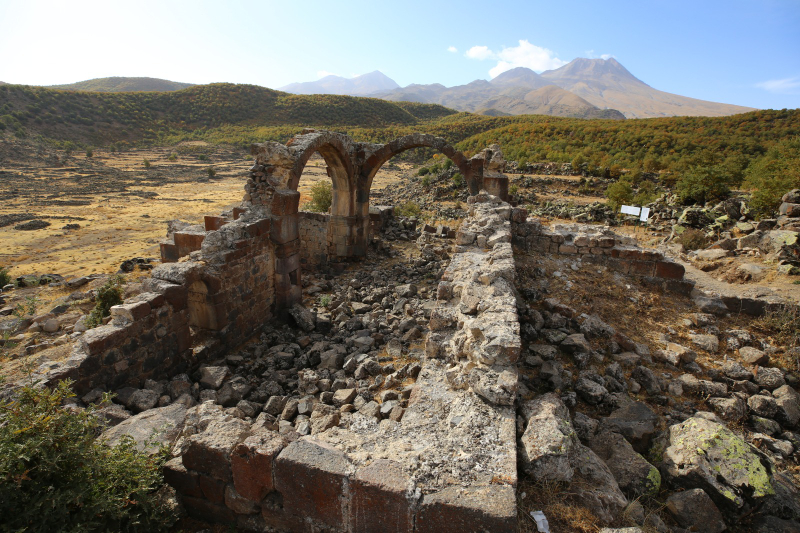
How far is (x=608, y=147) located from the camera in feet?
101

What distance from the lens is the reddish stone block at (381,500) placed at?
8.73 ft

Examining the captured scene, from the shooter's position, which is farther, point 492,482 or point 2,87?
point 2,87

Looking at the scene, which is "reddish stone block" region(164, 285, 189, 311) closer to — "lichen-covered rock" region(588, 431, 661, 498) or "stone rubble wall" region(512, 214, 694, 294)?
"lichen-covered rock" region(588, 431, 661, 498)

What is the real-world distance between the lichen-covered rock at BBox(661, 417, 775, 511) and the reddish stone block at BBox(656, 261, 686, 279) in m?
4.96

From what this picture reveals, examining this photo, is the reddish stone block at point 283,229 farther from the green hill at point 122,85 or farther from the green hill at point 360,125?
the green hill at point 122,85

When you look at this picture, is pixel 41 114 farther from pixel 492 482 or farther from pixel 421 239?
pixel 492 482

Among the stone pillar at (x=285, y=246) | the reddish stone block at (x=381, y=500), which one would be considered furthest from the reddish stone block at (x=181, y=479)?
the stone pillar at (x=285, y=246)

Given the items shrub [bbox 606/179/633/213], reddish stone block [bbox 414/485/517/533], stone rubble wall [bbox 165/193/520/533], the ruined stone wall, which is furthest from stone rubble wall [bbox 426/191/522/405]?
shrub [bbox 606/179/633/213]

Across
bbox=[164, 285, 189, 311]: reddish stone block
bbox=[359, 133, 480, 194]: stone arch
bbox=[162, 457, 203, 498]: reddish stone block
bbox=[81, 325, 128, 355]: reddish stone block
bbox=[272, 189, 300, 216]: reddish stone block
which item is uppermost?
bbox=[359, 133, 480, 194]: stone arch

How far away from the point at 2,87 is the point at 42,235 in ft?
147

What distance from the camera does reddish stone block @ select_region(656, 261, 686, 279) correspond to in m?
7.88

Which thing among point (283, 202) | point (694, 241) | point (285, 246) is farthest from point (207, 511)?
point (694, 241)

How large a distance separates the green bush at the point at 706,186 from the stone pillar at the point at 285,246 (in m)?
15.6

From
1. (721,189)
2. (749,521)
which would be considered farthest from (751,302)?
(721,189)
